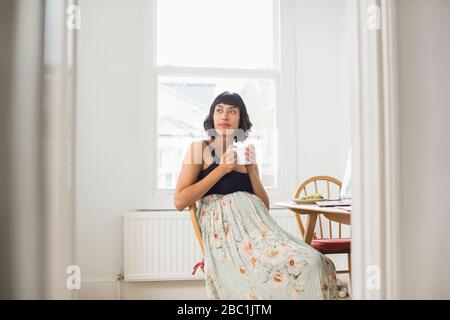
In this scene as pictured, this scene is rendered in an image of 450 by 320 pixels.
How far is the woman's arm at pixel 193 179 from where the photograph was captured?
5.71 ft

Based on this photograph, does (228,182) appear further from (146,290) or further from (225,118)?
(146,290)

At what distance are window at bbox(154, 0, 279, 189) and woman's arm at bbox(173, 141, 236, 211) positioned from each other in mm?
1359

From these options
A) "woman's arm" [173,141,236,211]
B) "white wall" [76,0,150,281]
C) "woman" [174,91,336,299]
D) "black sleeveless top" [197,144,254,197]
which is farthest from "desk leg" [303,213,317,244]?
"white wall" [76,0,150,281]

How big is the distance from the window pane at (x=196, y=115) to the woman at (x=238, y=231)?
121 cm

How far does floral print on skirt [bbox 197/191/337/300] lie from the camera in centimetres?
150

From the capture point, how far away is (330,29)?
10.7 feet

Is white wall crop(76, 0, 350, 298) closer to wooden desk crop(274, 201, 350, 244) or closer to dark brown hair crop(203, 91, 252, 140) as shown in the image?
wooden desk crop(274, 201, 350, 244)

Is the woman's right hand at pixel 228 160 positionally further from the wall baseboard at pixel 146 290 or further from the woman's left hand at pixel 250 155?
the wall baseboard at pixel 146 290

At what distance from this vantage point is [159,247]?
2.93 metres

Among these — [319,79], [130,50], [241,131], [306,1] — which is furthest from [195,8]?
[241,131]

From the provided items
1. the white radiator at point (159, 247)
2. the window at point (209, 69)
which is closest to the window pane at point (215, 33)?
the window at point (209, 69)

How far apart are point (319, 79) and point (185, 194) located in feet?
6.17

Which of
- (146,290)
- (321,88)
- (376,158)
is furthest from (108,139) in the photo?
(376,158)
